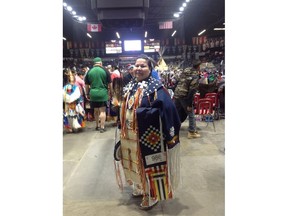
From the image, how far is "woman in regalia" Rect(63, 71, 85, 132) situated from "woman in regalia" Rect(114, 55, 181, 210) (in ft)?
9.80

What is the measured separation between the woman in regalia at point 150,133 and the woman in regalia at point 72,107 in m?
2.99

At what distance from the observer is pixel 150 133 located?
89.6 inches

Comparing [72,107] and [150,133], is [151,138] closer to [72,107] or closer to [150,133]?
[150,133]

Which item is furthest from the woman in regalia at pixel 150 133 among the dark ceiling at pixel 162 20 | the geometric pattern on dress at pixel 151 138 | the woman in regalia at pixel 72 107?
the dark ceiling at pixel 162 20

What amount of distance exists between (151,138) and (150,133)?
4 centimetres

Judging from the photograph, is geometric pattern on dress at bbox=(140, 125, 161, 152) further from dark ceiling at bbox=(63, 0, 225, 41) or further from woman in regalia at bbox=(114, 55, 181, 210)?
dark ceiling at bbox=(63, 0, 225, 41)

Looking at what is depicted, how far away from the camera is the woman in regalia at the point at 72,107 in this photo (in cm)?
525

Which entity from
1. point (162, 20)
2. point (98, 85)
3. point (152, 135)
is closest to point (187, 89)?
point (98, 85)

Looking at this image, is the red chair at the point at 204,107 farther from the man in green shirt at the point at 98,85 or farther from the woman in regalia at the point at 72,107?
the woman in regalia at the point at 72,107

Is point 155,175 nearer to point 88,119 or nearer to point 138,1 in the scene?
point 138,1

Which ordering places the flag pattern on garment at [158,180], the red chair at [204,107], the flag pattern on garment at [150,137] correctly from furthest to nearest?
the red chair at [204,107], the flag pattern on garment at [158,180], the flag pattern on garment at [150,137]

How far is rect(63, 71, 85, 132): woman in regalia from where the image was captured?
5.25 m

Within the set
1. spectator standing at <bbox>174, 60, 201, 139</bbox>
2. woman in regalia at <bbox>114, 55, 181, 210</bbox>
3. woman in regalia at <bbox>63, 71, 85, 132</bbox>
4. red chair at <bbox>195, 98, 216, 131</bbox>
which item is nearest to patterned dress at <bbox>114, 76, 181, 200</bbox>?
woman in regalia at <bbox>114, 55, 181, 210</bbox>
